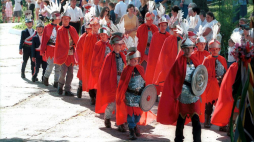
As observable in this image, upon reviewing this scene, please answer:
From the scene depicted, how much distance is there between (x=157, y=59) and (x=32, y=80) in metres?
3.56

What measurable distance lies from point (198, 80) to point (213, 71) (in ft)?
4.40

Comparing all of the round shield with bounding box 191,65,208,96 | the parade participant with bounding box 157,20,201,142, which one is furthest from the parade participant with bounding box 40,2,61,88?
the round shield with bounding box 191,65,208,96

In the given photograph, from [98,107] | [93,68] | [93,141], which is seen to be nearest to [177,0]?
[93,68]

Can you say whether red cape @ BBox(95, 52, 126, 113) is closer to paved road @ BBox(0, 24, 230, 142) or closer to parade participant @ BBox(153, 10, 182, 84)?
paved road @ BBox(0, 24, 230, 142)

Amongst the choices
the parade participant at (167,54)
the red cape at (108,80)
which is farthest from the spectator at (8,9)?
the red cape at (108,80)

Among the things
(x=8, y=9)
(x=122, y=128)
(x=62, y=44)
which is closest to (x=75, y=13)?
(x=62, y=44)

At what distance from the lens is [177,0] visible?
16.2 m

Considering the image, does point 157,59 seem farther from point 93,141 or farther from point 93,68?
point 93,141

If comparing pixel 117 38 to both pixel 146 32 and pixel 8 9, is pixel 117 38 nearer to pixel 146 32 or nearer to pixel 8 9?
pixel 146 32

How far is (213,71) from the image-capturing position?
9.20 meters

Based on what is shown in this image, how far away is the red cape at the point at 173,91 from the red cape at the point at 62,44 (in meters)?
4.22

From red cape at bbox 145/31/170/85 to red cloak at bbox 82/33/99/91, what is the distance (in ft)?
4.29

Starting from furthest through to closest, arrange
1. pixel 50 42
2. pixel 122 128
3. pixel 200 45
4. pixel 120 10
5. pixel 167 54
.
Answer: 1. pixel 120 10
2. pixel 50 42
3. pixel 167 54
4. pixel 200 45
5. pixel 122 128

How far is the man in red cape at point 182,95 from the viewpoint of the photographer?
7957 mm
